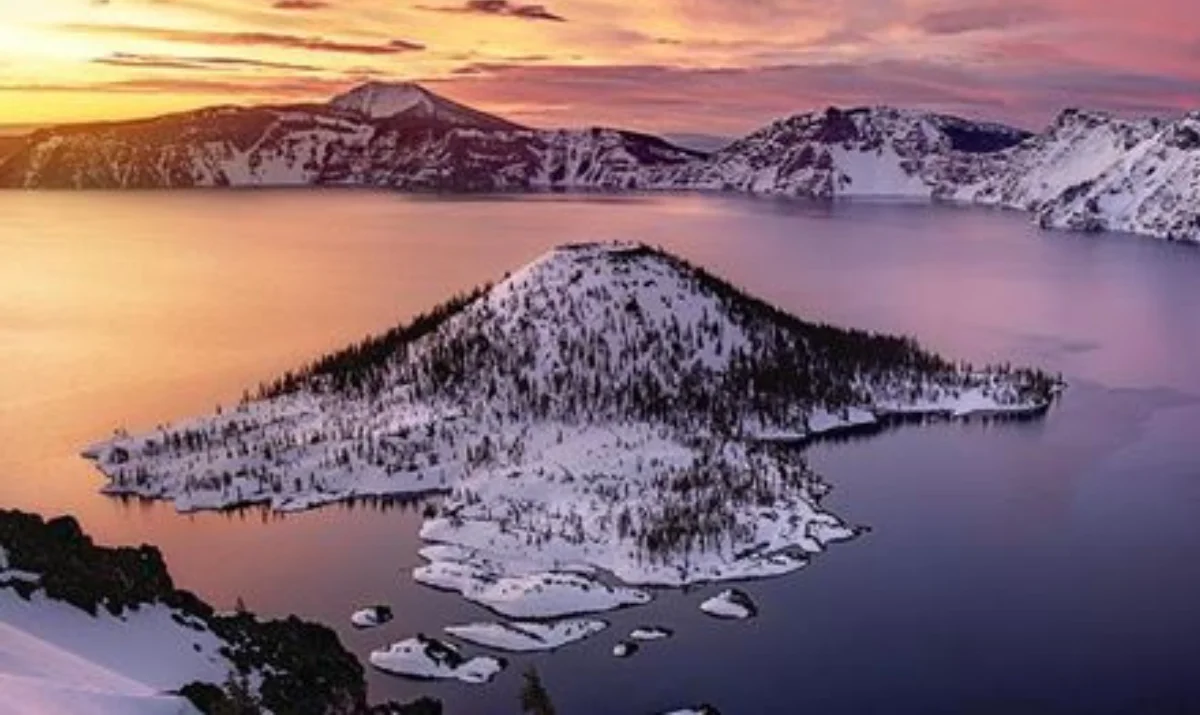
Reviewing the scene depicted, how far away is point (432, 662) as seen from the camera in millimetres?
78125

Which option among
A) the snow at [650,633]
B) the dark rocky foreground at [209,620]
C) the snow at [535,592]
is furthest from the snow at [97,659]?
the snow at [650,633]

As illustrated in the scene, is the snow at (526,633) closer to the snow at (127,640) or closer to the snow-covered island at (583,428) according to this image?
the snow-covered island at (583,428)

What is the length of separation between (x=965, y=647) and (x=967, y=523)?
92.3ft

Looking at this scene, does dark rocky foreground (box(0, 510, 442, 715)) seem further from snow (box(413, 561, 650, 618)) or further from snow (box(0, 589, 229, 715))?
snow (box(413, 561, 650, 618))

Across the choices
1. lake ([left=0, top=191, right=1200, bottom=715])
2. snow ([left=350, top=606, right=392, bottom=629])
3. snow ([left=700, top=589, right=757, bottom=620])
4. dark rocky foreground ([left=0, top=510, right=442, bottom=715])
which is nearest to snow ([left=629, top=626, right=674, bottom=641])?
lake ([left=0, top=191, right=1200, bottom=715])

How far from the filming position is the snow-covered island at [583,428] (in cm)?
10162

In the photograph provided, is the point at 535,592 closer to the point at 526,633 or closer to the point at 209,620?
the point at 526,633

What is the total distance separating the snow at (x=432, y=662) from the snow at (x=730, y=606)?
1653 cm

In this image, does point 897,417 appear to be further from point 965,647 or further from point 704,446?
point 965,647

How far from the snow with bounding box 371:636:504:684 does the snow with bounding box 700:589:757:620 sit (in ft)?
54.2

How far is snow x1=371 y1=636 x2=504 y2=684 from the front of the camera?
77312 mm

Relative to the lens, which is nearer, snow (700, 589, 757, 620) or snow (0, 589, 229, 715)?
snow (0, 589, 229, 715)

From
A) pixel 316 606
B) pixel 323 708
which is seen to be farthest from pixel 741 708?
pixel 316 606

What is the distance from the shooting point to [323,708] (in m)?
62.2
